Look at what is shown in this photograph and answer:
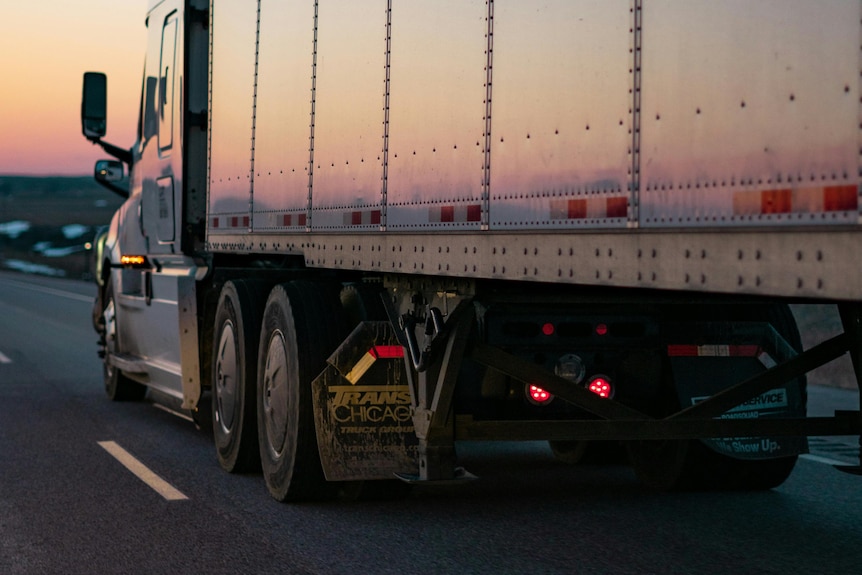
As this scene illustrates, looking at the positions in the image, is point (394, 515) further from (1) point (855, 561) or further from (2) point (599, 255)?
(2) point (599, 255)

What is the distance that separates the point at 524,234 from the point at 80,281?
52.1m

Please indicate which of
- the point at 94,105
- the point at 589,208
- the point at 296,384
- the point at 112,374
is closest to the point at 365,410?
the point at 296,384

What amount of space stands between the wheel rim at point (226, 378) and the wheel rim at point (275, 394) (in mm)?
602

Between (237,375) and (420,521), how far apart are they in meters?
2.06

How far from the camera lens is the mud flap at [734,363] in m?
7.52

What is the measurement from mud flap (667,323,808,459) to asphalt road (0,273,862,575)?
1.83ft

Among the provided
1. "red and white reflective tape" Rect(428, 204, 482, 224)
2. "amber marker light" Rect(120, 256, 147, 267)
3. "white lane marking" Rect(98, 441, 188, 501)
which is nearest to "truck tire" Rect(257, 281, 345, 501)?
"white lane marking" Rect(98, 441, 188, 501)

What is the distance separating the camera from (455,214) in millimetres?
6156

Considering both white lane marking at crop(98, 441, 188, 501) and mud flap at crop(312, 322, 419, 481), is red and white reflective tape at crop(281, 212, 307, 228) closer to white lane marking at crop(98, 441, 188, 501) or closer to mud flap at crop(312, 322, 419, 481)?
mud flap at crop(312, 322, 419, 481)

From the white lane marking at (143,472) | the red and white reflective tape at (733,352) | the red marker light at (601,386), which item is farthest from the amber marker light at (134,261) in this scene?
the red and white reflective tape at (733,352)

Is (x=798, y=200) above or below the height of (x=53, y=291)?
above

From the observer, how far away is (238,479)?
893 cm

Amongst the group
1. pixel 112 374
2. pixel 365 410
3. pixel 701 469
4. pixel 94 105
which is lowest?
pixel 701 469

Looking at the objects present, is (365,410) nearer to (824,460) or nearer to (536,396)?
(536,396)
